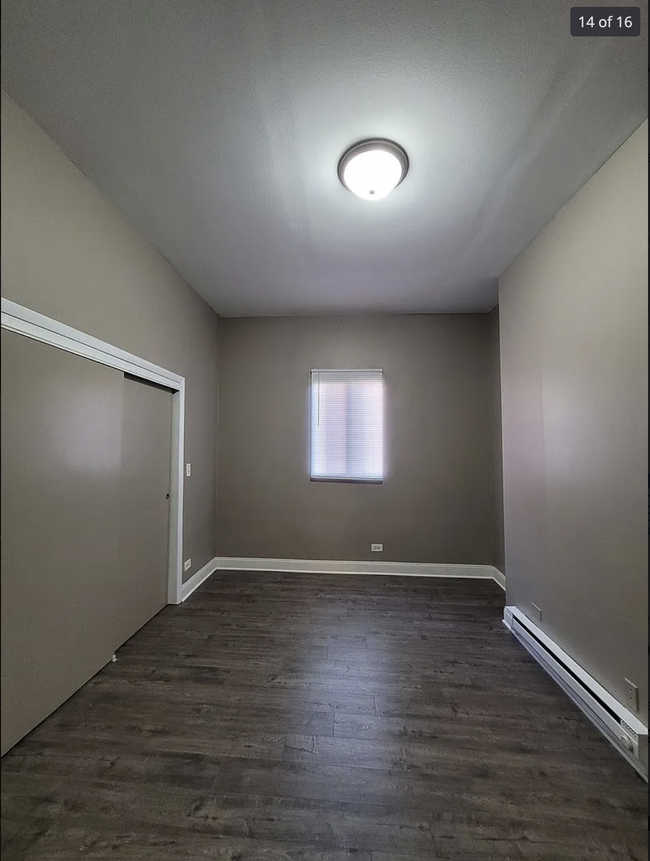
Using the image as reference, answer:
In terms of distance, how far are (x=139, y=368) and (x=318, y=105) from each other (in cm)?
194

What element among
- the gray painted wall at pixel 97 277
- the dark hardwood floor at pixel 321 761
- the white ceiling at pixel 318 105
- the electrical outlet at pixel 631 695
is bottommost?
the dark hardwood floor at pixel 321 761

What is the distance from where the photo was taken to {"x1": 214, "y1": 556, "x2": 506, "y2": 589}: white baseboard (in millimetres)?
4148

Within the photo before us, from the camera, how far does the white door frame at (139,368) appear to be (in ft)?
5.51

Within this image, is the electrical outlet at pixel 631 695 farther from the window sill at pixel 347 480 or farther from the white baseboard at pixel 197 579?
the white baseboard at pixel 197 579

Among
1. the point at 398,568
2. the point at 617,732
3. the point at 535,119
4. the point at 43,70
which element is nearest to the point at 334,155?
the point at 535,119

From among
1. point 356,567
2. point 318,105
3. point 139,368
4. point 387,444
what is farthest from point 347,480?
point 318,105

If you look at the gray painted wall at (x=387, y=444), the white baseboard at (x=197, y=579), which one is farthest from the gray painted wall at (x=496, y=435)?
the white baseboard at (x=197, y=579)

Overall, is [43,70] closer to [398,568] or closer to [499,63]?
[499,63]

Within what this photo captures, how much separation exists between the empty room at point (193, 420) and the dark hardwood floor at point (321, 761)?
13 mm

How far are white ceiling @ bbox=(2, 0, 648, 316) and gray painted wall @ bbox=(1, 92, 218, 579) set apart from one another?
0.51ft

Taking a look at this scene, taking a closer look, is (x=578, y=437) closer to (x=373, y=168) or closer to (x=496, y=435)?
(x=373, y=168)

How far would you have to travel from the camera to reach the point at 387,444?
4.29m

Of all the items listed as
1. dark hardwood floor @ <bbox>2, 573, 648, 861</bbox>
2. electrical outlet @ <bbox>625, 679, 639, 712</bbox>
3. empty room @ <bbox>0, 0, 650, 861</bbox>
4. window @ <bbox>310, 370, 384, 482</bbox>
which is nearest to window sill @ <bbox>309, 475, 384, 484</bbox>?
window @ <bbox>310, 370, 384, 482</bbox>

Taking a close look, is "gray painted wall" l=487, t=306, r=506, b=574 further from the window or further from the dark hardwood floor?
the dark hardwood floor
